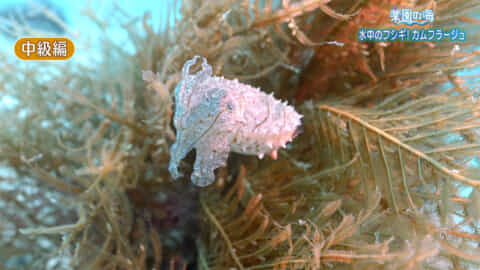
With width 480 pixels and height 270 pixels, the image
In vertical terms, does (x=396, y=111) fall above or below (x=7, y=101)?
below

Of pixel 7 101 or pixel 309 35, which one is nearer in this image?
pixel 309 35

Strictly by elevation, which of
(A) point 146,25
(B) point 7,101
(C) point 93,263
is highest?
(A) point 146,25

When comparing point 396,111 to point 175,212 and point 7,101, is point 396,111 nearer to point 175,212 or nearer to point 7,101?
point 175,212

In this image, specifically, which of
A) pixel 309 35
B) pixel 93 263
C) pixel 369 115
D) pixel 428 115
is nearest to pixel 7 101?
pixel 93 263

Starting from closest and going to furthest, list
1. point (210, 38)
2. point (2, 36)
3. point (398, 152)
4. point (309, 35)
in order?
point (398, 152) < point (210, 38) < point (309, 35) < point (2, 36)
